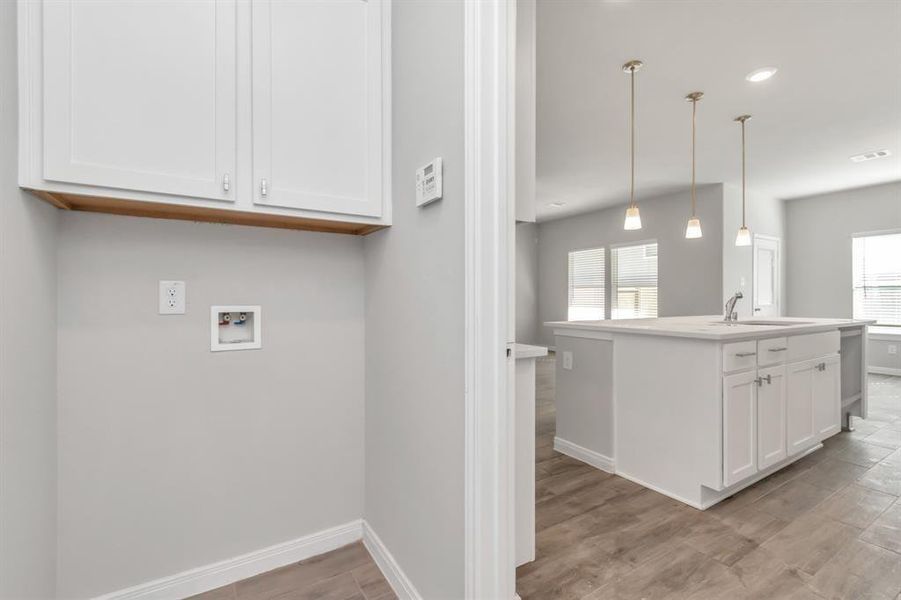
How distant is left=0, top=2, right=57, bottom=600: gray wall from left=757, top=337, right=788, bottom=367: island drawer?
3.23 metres

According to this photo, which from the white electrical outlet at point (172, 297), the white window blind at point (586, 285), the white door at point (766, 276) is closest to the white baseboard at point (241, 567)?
the white electrical outlet at point (172, 297)

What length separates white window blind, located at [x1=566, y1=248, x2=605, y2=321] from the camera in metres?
7.91

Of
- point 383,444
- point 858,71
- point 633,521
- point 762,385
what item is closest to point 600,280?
point 858,71

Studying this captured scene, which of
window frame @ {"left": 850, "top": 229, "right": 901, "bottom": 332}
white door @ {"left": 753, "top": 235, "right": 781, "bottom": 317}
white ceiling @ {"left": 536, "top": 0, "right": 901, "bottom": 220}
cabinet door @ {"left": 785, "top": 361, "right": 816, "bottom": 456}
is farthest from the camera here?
white door @ {"left": 753, "top": 235, "right": 781, "bottom": 317}

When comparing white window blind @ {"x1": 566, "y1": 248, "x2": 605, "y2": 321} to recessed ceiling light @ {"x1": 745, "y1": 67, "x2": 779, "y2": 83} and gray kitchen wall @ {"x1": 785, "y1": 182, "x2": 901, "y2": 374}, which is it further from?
recessed ceiling light @ {"x1": 745, "y1": 67, "x2": 779, "y2": 83}

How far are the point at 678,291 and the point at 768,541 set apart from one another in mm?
5111

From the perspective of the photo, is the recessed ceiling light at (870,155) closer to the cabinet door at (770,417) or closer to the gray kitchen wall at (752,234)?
the gray kitchen wall at (752,234)

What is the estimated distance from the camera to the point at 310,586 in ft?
5.44

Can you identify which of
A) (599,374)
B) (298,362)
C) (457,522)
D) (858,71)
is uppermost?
(858,71)

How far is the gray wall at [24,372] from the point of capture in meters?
1.10

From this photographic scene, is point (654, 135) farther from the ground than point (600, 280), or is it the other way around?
point (654, 135)

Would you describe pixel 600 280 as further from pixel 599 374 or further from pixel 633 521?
pixel 633 521

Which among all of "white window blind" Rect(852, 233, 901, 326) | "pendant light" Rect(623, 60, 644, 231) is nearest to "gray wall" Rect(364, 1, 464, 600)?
"pendant light" Rect(623, 60, 644, 231)

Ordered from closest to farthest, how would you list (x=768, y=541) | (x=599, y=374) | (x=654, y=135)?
1. (x=768, y=541)
2. (x=599, y=374)
3. (x=654, y=135)
